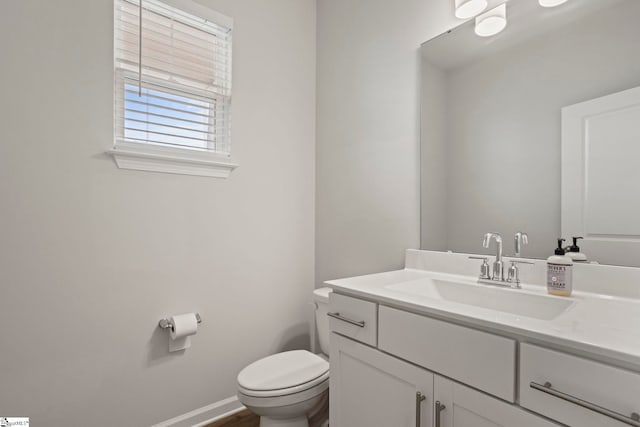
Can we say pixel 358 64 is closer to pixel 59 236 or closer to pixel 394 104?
pixel 394 104

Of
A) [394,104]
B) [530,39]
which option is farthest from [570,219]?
[394,104]

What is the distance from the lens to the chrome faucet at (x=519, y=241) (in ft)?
4.04

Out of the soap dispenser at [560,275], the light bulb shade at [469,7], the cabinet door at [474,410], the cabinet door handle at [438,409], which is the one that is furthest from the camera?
the light bulb shade at [469,7]

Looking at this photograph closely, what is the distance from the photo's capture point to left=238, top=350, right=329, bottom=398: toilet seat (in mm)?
1374

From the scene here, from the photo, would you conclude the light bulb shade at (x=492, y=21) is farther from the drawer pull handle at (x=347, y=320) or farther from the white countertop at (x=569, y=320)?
the drawer pull handle at (x=347, y=320)

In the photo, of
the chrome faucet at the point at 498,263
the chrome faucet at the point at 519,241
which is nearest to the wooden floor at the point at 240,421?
the chrome faucet at the point at 498,263

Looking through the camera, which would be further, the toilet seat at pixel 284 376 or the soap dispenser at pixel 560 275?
the toilet seat at pixel 284 376

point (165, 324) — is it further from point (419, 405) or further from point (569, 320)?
point (569, 320)

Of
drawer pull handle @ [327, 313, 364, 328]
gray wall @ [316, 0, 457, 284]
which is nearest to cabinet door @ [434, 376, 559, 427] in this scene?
drawer pull handle @ [327, 313, 364, 328]

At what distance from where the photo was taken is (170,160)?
63.7 inches

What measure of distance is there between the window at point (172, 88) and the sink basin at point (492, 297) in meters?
1.22

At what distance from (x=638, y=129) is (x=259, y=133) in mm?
1707

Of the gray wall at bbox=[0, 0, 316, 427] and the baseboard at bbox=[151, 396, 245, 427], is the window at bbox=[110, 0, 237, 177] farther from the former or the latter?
the baseboard at bbox=[151, 396, 245, 427]

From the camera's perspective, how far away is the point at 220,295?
1.81m
